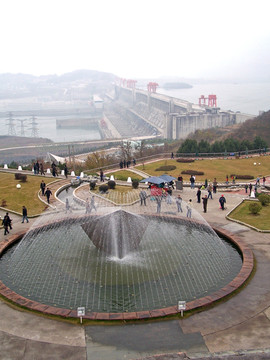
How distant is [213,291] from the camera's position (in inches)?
524

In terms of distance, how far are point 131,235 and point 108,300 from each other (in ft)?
10.8

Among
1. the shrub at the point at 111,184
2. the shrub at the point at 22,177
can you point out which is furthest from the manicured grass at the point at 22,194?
the shrub at the point at 111,184

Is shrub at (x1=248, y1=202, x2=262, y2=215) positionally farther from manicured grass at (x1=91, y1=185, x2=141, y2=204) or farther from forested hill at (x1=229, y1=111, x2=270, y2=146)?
forested hill at (x1=229, y1=111, x2=270, y2=146)

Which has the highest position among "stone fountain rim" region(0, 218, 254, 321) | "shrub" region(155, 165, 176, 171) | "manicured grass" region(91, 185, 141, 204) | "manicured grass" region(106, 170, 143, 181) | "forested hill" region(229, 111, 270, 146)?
"forested hill" region(229, 111, 270, 146)

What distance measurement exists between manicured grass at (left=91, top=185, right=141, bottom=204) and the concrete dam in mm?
88525

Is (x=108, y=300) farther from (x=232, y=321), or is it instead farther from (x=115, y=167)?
(x=115, y=167)

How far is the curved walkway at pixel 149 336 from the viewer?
966cm

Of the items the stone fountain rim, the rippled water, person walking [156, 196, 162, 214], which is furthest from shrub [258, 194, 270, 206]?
the stone fountain rim

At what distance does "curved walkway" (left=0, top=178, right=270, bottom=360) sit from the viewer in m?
9.66

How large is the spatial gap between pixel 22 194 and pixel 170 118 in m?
95.7

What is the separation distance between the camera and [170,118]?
4710 inches

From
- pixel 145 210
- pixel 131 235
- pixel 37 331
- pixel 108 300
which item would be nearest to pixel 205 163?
pixel 145 210

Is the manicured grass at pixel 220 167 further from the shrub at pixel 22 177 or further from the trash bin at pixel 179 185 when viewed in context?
the shrub at pixel 22 177

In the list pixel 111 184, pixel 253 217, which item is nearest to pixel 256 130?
pixel 111 184
